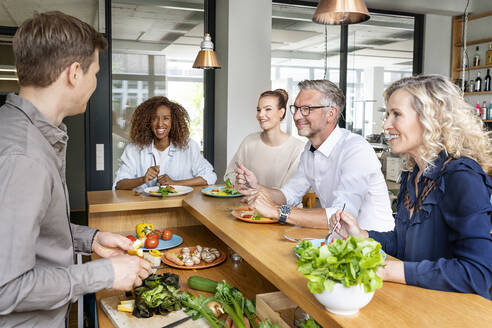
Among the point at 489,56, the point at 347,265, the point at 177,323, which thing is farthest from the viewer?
the point at 489,56

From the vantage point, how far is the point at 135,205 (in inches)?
106

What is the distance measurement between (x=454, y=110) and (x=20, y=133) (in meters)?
1.35

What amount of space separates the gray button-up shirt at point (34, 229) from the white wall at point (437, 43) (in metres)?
5.59

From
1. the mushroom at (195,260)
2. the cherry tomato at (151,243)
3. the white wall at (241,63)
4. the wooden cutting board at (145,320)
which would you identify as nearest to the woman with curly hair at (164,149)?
the white wall at (241,63)

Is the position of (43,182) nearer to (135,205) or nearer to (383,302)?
(383,302)

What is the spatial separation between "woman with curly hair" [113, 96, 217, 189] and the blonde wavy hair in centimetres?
223

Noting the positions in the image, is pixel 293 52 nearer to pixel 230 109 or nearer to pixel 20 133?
pixel 230 109

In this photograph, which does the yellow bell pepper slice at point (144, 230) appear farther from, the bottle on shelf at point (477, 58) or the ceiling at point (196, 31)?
the bottle on shelf at point (477, 58)

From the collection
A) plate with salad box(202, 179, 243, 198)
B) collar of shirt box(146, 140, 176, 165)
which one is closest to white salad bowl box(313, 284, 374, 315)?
plate with salad box(202, 179, 243, 198)

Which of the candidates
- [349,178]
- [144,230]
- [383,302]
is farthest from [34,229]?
[349,178]

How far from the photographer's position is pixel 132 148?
360cm

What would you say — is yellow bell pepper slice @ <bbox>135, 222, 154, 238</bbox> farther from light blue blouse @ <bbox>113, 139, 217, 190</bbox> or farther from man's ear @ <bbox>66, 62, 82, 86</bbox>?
man's ear @ <bbox>66, 62, 82, 86</bbox>

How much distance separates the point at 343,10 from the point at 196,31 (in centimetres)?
269

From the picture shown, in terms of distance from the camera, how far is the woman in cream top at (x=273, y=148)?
3.54 metres
